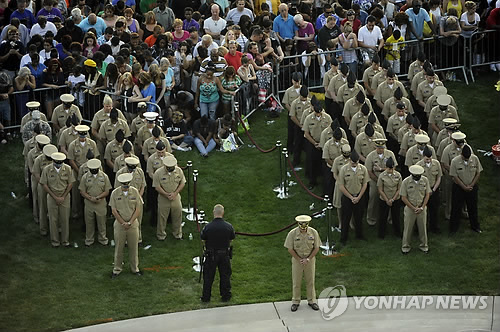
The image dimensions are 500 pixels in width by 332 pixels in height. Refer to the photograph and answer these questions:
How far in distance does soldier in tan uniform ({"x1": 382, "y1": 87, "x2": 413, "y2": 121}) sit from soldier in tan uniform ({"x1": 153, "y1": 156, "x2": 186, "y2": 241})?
4.77m

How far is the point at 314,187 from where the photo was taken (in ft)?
Answer: 87.2

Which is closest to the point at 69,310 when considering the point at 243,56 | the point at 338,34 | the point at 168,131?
the point at 168,131

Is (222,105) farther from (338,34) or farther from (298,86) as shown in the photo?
(338,34)

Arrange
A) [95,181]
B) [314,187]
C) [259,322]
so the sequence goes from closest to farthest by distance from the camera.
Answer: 1. [259,322]
2. [95,181]
3. [314,187]

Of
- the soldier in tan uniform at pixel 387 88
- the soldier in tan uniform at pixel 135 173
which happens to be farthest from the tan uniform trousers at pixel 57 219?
the soldier in tan uniform at pixel 387 88

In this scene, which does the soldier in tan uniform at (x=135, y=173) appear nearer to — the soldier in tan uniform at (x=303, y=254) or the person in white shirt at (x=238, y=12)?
the soldier in tan uniform at (x=303, y=254)

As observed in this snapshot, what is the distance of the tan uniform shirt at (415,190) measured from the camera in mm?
24016

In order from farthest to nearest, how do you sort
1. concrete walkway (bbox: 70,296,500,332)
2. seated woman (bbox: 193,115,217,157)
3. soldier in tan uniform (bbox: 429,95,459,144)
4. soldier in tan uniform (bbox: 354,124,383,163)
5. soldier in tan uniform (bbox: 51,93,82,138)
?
seated woman (bbox: 193,115,217,157), soldier in tan uniform (bbox: 51,93,82,138), soldier in tan uniform (bbox: 429,95,459,144), soldier in tan uniform (bbox: 354,124,383,163), concrete walkway (bbox: 70,296,500,332)

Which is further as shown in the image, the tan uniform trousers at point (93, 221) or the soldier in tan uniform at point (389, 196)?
the tan uniform trousers at point (93, 221)

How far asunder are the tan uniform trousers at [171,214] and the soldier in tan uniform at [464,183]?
516 centimetres

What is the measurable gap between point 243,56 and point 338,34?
9.66ft

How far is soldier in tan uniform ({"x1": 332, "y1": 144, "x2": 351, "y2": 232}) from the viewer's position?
24.5 metres

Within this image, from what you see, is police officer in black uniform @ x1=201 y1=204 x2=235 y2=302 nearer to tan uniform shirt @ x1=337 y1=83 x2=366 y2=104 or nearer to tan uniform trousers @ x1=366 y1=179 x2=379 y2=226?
tan uniform trousers @ x1=366 y1=179 x2=379 y2=226

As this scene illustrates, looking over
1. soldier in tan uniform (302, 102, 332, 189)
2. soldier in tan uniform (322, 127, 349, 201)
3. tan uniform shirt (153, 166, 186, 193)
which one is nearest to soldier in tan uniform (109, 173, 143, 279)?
tan uniform shirt (153, 166, 186, 193)
